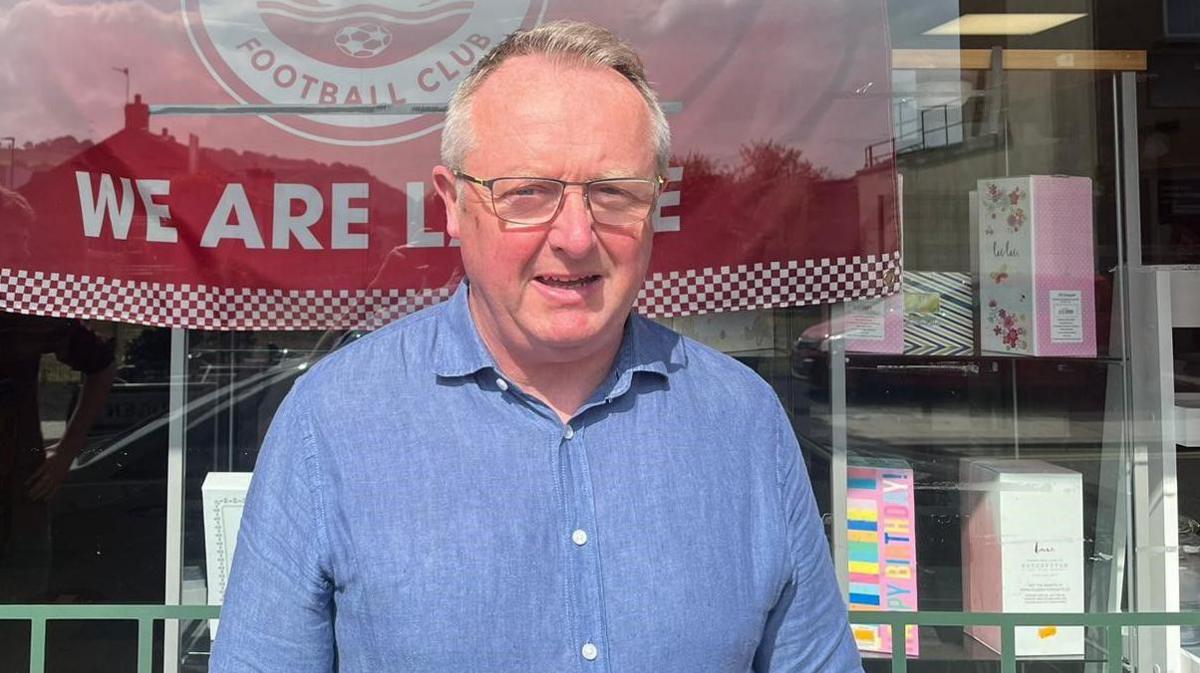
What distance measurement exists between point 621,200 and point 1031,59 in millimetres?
2623

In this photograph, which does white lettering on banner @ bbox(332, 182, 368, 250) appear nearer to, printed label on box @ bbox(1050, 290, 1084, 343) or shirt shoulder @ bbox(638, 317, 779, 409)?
shirt shoulder @ bbox(638, 317, 779, 409)

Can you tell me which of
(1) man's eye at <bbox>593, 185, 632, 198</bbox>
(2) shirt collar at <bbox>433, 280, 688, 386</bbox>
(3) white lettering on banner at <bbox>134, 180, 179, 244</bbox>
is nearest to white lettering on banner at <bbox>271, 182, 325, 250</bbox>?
(3) white lettering on banner at <bbox>134, 180, 179, 244</bbox>

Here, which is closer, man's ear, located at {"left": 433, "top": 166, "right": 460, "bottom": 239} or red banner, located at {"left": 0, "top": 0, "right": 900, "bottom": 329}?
man's ear, located at {"left": 433, "top": 166, "right": 460, "bottom": 239}

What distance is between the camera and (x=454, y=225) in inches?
51.1

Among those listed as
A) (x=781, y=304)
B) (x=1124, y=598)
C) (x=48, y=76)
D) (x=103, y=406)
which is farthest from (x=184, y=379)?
(x=1124, y=598)

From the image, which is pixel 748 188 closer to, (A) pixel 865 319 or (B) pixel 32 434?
(A) pixel 865 319

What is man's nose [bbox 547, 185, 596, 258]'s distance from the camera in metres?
1.18

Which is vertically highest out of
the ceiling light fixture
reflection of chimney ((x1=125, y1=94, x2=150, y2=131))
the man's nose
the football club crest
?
the ceiling light fixture

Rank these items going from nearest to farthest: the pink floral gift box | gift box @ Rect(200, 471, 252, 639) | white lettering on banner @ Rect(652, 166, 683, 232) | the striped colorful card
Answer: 1. white lettering on banner @ Rect(652, 166, 683, 232)
2. gift box @ Rect(200, 471, 252, 639)
3. the striped colorful card
4. the pink floral gift box

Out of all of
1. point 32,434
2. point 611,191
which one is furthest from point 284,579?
point 32,434

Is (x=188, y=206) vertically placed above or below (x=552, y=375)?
above

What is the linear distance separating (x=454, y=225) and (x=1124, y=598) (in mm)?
2933

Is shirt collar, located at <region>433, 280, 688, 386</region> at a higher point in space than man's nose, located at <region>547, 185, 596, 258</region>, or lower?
lower

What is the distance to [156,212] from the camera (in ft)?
8.94
